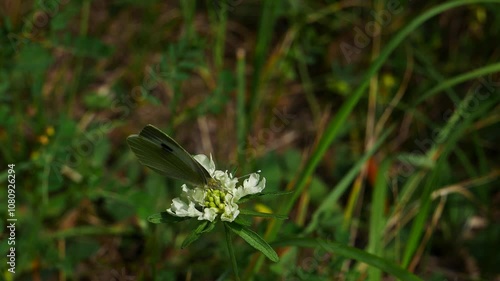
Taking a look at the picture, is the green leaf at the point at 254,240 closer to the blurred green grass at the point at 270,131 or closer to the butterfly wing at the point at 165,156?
the butterfly wing at the point at 165,156

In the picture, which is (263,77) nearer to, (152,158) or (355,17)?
(355,17)

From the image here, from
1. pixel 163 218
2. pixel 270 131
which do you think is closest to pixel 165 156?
pixel 163 218

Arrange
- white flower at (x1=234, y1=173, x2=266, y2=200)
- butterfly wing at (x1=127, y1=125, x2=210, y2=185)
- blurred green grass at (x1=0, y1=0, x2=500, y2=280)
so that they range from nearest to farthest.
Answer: butterfly wing at (x1=127, y1=125, x2=210, y2=185)
white flower at (x1=234, y1=173, x2=266, y2=200)
blurred green grass at (x1=0, y1=0, x2=500, y2=280)

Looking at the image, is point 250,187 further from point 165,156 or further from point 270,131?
point 270,131

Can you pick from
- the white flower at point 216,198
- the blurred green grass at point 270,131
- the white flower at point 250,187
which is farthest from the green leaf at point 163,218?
the blurred green grass at point 270,131

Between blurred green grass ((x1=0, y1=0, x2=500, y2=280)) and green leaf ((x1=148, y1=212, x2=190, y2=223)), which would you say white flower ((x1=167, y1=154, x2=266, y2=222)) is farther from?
blurred green grass ((x1=0, y1=0, x2=500, y2=280))

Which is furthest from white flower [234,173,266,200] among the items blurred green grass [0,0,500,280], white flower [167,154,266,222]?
blurred green grass [0,0,500,280]
